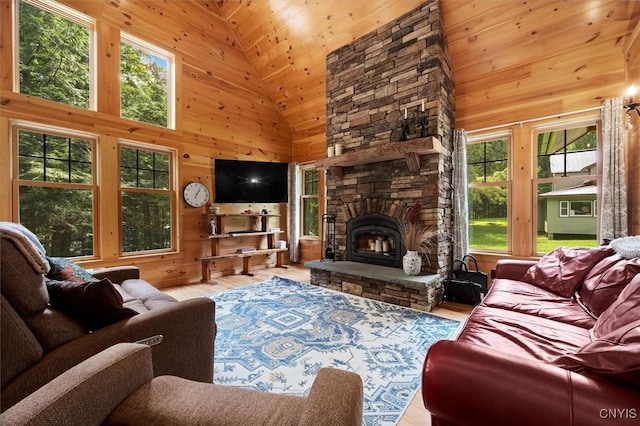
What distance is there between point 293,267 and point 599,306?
4546 millimetres

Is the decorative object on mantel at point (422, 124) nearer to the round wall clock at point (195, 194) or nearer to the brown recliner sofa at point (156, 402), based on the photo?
the brown recliner sofa at point (156, 402)

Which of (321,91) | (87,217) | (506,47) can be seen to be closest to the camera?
(506,47)

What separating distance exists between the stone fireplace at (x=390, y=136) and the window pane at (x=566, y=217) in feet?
3.76

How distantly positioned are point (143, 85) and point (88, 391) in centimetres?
469

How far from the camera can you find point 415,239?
3.52m

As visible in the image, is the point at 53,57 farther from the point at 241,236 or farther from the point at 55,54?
the point at 241,236

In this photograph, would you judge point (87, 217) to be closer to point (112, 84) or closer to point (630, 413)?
point (112, 84)

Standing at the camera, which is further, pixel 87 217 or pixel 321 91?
pixel 321 91

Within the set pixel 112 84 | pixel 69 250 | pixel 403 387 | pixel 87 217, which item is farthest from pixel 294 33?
pixel 403 387

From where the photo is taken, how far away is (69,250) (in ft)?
11.5

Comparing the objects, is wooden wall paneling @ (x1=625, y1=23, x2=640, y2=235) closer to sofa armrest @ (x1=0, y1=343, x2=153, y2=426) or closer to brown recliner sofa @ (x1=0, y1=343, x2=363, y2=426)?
brown recliner sofa @ (x1=0, y1=343, x2=363, y2=426)

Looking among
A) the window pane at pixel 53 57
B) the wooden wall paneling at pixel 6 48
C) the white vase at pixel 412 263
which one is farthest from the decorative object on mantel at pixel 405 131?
the wooden wall paneling at pixel 6 48

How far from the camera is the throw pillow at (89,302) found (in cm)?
133

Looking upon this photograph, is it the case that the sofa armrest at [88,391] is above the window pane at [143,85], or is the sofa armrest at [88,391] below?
below
